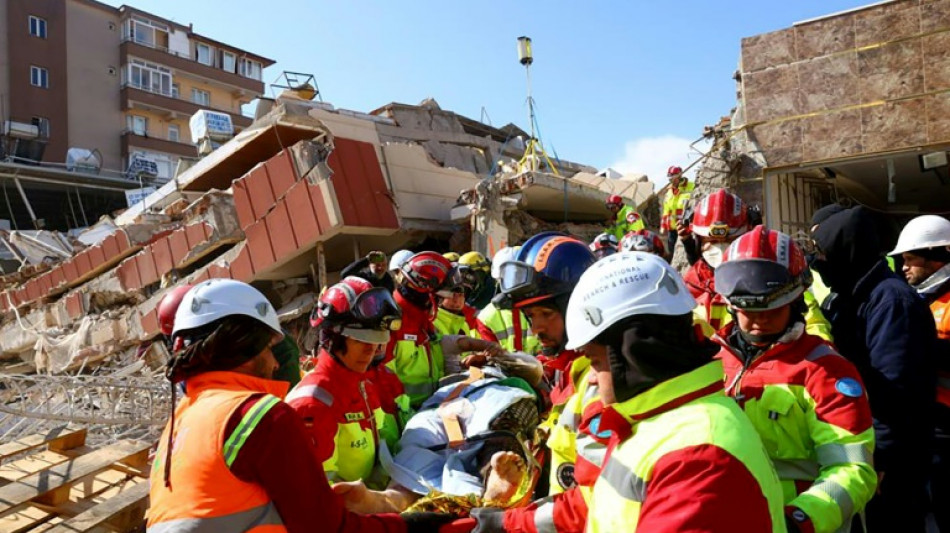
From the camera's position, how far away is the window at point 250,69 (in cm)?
4562

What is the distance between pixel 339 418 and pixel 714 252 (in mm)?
2431

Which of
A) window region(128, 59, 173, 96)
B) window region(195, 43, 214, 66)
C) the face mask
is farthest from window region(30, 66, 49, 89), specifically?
the face mask

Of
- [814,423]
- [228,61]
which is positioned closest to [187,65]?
[228,61]

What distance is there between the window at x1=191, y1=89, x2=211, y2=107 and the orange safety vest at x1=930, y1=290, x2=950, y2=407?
44.1 m

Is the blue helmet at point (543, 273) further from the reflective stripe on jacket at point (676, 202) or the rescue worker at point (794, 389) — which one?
the reflective stripe on jacket at point (676, 202)

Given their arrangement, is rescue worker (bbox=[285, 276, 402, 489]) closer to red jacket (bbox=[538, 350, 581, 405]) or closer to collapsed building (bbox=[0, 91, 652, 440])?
red jacket (bbox=[538, 350, 581, 405])

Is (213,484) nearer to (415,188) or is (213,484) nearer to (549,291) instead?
(549,291)

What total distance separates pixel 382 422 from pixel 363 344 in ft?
1.96

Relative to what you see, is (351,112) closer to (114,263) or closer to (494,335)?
(114,263)

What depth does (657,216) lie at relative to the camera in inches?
517

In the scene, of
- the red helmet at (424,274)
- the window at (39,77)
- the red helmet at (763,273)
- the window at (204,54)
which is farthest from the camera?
the window at (204,54)

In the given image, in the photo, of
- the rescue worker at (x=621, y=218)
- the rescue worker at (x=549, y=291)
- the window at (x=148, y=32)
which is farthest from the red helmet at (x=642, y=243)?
the window at (x=148, y=32)

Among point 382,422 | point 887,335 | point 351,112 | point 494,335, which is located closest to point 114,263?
point 351,112

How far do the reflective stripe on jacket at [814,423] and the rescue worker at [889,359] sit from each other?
52 cm
